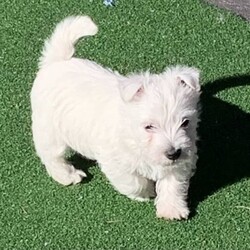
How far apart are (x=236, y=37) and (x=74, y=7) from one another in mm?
1217

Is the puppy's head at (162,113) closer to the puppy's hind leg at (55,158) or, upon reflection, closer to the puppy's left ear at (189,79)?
the puppy's left ear at (189,79)

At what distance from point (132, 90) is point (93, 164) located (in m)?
1.02

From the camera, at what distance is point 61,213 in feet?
13.3

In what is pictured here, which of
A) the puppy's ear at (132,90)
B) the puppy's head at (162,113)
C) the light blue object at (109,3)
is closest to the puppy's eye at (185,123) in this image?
the puppy's head at (162,113)

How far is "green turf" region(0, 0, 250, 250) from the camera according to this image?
3934mm

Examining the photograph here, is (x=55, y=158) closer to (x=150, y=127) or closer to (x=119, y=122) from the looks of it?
(x=119, y=122)

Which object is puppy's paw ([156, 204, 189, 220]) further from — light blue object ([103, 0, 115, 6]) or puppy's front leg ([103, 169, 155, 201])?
light blue object ([103, 0, 115, 6])

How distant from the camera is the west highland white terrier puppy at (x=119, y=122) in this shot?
341 centimetres

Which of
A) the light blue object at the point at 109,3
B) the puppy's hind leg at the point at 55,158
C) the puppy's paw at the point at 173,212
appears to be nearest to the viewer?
the puppy's paw at the point at 173,212

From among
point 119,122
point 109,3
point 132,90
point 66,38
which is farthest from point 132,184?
point 109,3

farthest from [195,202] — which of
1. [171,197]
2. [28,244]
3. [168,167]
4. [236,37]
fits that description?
[236,37]

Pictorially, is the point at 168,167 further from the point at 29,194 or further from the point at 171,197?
the point at 29,194

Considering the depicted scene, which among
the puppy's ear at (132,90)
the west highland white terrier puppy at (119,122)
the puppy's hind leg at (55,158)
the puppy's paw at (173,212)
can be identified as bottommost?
the puppy's paw at (173,212)

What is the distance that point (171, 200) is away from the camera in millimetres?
3902
